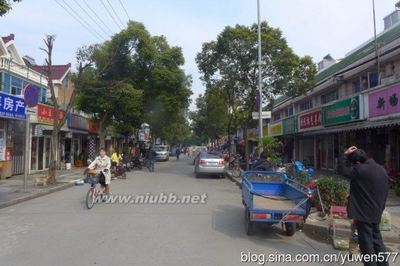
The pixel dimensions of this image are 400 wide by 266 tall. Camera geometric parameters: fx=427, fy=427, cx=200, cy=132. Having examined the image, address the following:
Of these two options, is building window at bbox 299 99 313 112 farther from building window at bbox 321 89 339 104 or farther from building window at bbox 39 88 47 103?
building window at bbox 39 88 47 103

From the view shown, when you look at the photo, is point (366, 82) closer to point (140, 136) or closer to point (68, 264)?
point (68, 264)

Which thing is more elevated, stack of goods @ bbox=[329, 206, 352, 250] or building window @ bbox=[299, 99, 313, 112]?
building window @ bbox=[299, 99, 313, 112]

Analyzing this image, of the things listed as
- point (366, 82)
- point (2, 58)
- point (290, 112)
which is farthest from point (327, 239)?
point (290, 112)

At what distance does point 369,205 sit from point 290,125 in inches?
987

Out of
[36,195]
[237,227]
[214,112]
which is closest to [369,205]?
[237,227]

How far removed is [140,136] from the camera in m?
41.6

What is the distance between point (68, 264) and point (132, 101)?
22940 millimetres

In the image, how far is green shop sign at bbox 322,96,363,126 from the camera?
18.8m

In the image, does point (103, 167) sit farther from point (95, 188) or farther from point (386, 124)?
point (386, 124)

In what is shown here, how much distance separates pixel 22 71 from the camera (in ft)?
82.2

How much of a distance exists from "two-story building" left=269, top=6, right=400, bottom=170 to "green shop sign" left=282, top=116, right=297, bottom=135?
0.22ft

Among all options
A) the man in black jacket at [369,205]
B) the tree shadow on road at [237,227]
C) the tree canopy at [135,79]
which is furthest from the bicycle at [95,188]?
the tree canopy at [135,79]

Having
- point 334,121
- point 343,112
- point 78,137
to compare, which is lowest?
point 78,137

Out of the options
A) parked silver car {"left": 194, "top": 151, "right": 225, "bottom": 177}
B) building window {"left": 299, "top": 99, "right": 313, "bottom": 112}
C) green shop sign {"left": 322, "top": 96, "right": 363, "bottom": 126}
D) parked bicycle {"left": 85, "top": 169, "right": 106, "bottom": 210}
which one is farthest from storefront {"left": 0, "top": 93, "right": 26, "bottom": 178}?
building window {"left": 299, "top": 99, "right": 313, "bottom": 112}
